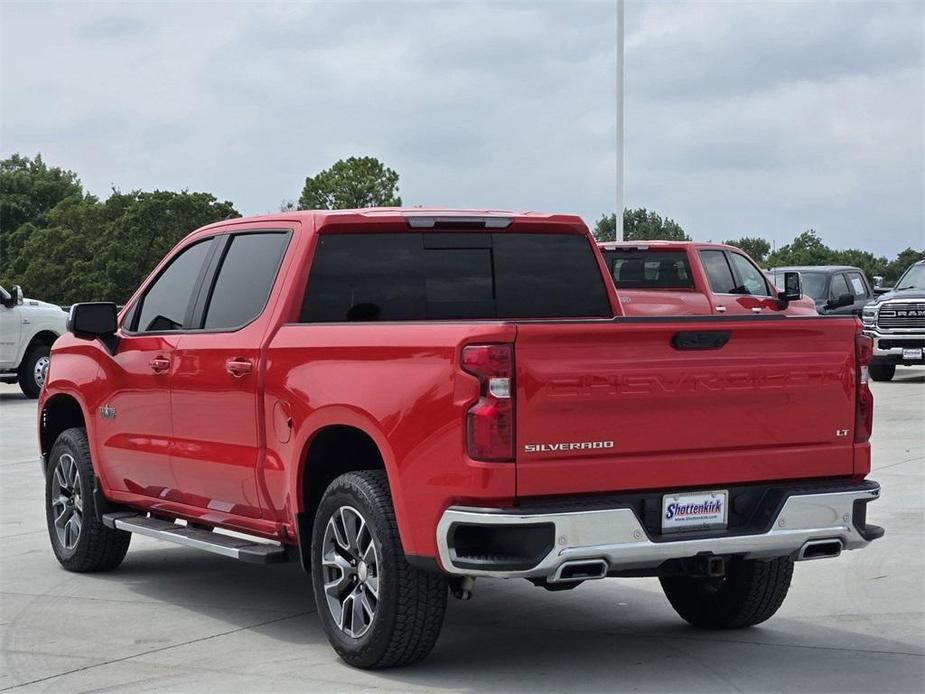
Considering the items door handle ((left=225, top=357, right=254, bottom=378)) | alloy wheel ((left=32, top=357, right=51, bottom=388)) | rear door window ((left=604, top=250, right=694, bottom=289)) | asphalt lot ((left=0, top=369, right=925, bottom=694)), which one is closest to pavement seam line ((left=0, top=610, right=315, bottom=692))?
asphalt lot ((left=0, top=369, right=925, bottom=694))

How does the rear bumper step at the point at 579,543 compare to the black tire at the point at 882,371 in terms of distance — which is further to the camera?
the black tire at the point at 882,371

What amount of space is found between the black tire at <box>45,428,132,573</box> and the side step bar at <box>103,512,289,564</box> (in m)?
0.23

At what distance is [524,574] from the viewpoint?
5.86 m

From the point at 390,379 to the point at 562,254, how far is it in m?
1.92

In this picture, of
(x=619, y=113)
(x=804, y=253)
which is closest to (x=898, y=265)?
(x=804, y=253)

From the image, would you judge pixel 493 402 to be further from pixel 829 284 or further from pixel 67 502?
pixel 829 284

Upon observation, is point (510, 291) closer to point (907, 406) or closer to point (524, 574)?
point (524, 574)

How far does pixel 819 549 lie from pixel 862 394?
0.72m

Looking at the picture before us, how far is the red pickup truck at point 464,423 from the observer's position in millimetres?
5922

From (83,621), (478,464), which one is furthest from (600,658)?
(83,621)

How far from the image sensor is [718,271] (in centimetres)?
2058

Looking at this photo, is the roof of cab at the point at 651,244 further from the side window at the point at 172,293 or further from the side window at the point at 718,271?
the side window at the point at 172,293

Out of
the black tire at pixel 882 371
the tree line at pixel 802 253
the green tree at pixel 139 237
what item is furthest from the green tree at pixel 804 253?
the black tire at pixel 882 371

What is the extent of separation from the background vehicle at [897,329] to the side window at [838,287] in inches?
134
